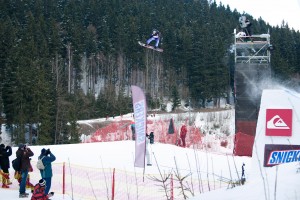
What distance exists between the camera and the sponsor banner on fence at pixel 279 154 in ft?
21.3

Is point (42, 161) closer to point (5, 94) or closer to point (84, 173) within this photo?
point (84, 173)

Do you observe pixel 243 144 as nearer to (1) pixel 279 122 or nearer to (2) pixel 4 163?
(2) pixel 4 163

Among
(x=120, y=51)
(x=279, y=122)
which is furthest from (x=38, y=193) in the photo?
(x=120, y=51)

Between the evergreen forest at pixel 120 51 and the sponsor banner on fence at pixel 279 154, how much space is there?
36.1 meters

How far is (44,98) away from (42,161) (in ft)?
87.7

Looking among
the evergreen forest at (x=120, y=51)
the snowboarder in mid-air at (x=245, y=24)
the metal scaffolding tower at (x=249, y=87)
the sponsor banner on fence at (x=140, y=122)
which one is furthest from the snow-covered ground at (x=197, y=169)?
the evergreen forest at (x=120, y=51)

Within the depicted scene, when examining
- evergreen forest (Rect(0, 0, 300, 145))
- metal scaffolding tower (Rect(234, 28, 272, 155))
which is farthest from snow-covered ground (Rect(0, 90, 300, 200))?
evergreen forest (Rect(0, 0, 300, 145))

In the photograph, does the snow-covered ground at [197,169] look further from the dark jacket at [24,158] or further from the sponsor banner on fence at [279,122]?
the dark jacket at [24,158]

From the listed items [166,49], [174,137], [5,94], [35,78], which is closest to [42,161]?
[174,137]

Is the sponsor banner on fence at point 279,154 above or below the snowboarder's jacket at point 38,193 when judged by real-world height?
above

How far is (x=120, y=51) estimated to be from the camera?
60531 mm

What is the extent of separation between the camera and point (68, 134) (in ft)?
111

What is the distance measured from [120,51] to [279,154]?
55.0 metres

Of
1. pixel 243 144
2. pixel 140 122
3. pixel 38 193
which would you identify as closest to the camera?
pixel 38 193
